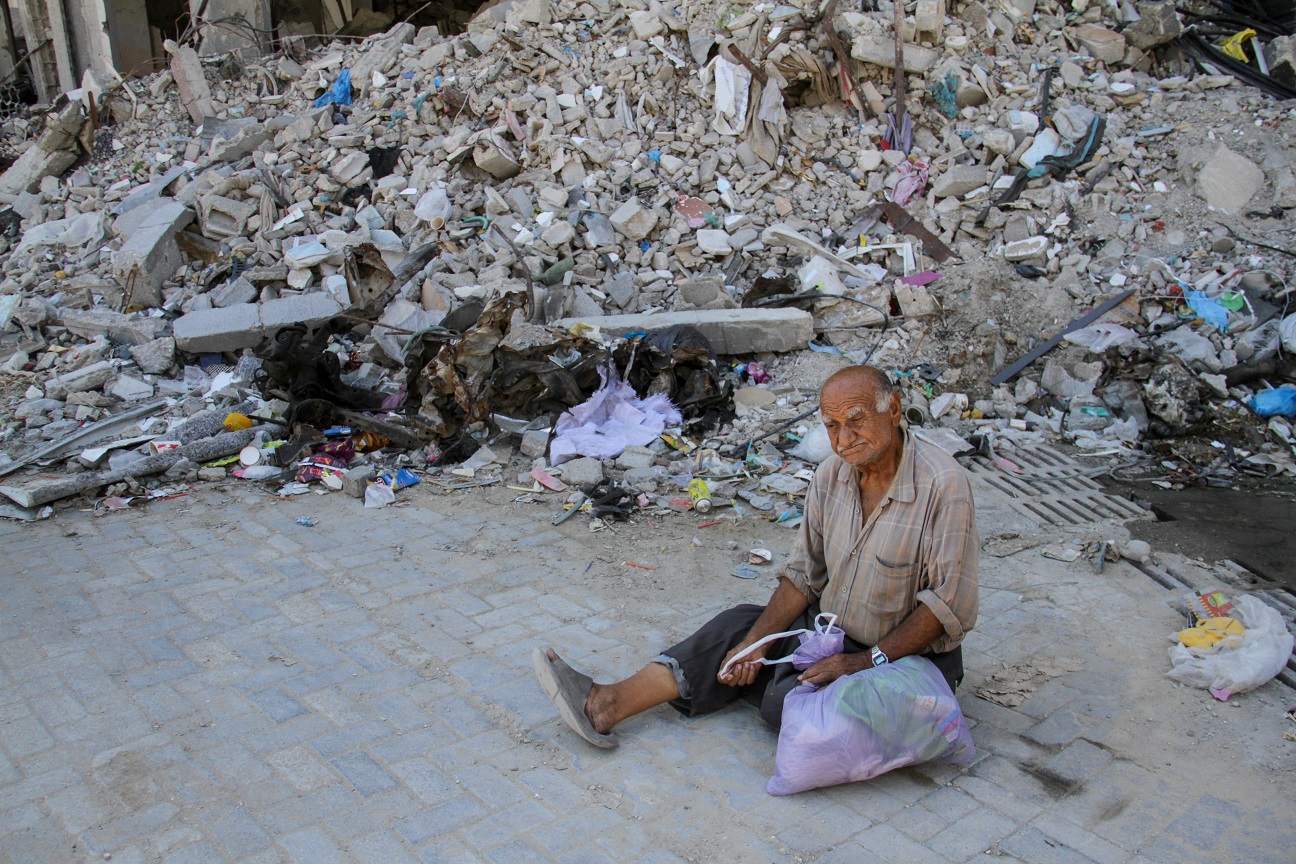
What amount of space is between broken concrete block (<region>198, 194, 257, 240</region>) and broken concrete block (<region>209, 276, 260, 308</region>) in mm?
1198

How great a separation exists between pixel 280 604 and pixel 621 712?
191cm

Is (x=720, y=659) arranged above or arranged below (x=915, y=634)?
below

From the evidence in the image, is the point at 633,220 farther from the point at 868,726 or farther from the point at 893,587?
the point at 868,726

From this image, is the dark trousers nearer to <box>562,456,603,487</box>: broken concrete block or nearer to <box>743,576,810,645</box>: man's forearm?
<box>743,576,810,645</box>: man's forearm

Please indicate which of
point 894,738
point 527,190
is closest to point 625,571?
point 894,738

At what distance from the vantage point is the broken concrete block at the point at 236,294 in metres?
8.46

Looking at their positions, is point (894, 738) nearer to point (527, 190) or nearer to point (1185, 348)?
point (1185, 348)

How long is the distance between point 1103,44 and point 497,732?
10.3 meters

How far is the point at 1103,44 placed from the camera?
9.94 m

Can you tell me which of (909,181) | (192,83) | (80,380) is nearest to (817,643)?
(80,380)

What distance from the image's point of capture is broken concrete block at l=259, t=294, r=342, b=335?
762cm

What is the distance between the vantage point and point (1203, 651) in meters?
3.39

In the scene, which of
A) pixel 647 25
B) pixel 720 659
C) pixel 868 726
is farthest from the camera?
pixel 647 25

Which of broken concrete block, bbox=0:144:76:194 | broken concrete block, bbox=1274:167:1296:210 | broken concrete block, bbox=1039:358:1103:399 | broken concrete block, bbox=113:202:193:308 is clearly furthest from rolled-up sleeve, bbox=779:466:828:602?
broken concrete block, bbox=0:144:76:194
